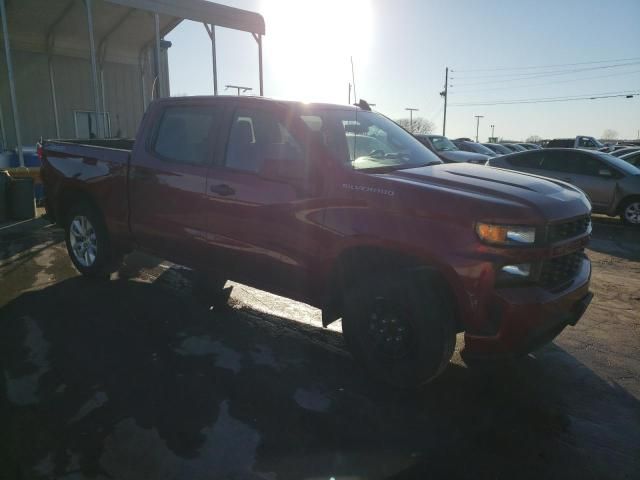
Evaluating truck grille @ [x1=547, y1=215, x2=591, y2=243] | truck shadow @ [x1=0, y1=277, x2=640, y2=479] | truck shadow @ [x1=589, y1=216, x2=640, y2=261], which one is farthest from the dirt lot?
truck shadow @ [x1=589, y1=216, x2=640, y2=261]

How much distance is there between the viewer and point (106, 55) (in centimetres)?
1869

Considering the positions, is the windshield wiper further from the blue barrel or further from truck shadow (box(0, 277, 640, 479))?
the blue barrel

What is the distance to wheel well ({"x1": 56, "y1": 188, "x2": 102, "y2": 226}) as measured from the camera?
524cm

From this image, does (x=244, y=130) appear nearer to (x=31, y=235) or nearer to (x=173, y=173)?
(x=173, y=173)

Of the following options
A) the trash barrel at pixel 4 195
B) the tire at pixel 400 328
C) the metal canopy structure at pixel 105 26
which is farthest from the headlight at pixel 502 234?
the metal canopy structure at pixel 105 26

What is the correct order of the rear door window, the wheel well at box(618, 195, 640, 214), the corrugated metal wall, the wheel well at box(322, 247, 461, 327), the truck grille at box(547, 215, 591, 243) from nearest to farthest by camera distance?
the truck grille at box(547, 215, 591, 243), the wheel well at box(322, 247, 461, 327), the rear door window, the wheel well at box(618, 195, 640, 214), the corrugated metal wall

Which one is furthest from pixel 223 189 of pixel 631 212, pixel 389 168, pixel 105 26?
pixel 105 26

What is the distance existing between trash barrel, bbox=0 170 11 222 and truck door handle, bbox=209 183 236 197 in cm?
687

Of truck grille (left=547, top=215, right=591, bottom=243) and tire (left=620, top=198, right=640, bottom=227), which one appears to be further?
tire (left=620, top=198, right=640, bottom=227)

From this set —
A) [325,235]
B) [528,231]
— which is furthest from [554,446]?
[325,235]

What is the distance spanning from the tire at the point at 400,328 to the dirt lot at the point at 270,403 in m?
0.20

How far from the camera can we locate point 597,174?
32.4 ft

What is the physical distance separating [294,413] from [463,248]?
57.4 inches

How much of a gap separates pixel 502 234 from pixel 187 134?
9.65 feet
